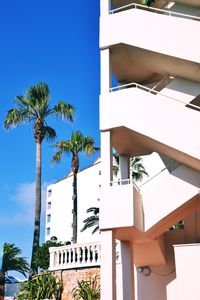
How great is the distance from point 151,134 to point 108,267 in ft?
11.8

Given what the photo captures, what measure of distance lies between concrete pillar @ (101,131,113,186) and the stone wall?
20.9 feet

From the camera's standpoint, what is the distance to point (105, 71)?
12234mm

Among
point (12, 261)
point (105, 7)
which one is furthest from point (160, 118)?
point (12, 261)

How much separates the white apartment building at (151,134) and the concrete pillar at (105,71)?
0.03 m

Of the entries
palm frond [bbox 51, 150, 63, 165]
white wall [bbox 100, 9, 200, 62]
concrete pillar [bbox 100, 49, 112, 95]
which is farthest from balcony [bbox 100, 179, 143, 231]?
palm frond [bbox 51, 150, 63, 165]

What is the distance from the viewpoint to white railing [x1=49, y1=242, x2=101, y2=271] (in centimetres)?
1652

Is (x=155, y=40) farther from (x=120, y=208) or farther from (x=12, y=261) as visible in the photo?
(x=12, y=261)

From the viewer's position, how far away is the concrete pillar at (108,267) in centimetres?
1017

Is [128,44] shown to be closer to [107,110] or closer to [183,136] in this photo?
[107,110]

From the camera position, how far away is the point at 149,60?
496 inches

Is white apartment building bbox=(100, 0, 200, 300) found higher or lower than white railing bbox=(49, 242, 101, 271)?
higher

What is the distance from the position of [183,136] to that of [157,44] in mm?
2916

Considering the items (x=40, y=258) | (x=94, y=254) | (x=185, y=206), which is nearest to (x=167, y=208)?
(x=185, y=206)

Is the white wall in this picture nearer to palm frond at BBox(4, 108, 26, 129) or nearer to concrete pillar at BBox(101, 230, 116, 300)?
concrete pillar at BBox(101, 230, 116, 300)
